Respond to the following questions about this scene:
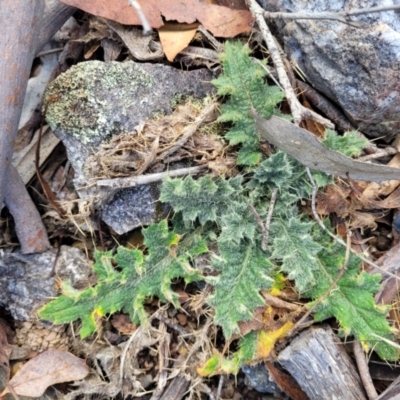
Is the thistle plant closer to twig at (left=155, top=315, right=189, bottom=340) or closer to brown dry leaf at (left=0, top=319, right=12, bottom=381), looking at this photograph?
twig at (left=155, top=315, right=189, bottom=340)

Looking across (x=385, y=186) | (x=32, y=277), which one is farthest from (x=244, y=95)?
(x=32, y=277)

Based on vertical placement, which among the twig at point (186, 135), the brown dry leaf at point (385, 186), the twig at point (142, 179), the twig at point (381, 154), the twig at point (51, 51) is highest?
the twig at point (51, 51)

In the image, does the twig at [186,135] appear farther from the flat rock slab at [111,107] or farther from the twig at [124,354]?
the twig at [124,354]

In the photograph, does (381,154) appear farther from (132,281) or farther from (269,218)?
(132,281)

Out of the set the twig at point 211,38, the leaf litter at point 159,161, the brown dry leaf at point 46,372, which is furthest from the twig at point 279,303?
the twig at point 211,38

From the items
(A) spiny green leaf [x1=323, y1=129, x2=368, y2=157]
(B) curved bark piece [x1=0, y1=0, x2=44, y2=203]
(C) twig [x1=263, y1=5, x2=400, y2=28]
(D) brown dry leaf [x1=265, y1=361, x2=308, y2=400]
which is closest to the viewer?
(C) twig [x1=263, y1=5, x2=400, y2=28]

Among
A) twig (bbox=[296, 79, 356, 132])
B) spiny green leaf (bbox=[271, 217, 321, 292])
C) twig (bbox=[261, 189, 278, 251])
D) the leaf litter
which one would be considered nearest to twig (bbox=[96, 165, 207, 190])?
the leaf litter

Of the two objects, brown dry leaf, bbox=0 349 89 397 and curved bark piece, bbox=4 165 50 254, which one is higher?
curved bark piece, bbox=4 165 50 254
